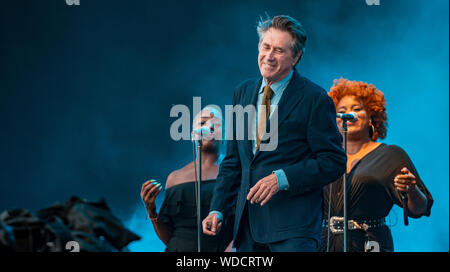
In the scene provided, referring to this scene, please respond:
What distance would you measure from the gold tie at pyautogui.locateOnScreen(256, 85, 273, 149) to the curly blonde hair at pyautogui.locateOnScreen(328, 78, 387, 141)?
2.07 m

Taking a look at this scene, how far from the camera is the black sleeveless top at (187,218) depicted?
13.9 ft

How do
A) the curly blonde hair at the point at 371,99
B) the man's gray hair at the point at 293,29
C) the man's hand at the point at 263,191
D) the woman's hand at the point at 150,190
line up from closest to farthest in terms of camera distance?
1. the man's hand at the point at 263,191
2. the man's gray hair at the point at 293,29
3. the woman's hand at the point at 150,190
4. the curly blonde hair at the point at 371,99

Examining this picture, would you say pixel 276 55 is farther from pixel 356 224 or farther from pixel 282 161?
pixel 356 224

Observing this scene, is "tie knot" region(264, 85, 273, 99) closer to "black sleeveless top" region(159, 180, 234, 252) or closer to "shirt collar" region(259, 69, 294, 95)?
"shirt collar" region(259, 69, 294, 95)

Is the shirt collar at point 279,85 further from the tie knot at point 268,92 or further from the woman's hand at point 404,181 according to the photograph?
the woman's hand at point 404,181

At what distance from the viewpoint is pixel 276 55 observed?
280 cm

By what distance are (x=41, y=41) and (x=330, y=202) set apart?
2.57m

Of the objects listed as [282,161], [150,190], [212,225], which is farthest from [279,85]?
[150,190]

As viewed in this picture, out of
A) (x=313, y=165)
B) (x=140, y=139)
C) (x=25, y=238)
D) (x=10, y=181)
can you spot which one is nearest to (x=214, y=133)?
(x=140, y=139)

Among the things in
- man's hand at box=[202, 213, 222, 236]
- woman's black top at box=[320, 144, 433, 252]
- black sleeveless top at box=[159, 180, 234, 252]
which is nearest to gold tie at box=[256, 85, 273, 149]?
man's hand at box=[202, 213, 222, 236]

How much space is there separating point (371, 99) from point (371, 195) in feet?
2.62

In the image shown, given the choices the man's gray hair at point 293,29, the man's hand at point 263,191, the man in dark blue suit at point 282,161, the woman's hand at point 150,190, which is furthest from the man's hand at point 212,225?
the woman's hand at point 150,190

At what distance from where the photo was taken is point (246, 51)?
513 centimetres

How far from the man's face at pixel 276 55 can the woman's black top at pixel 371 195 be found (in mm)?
1735
